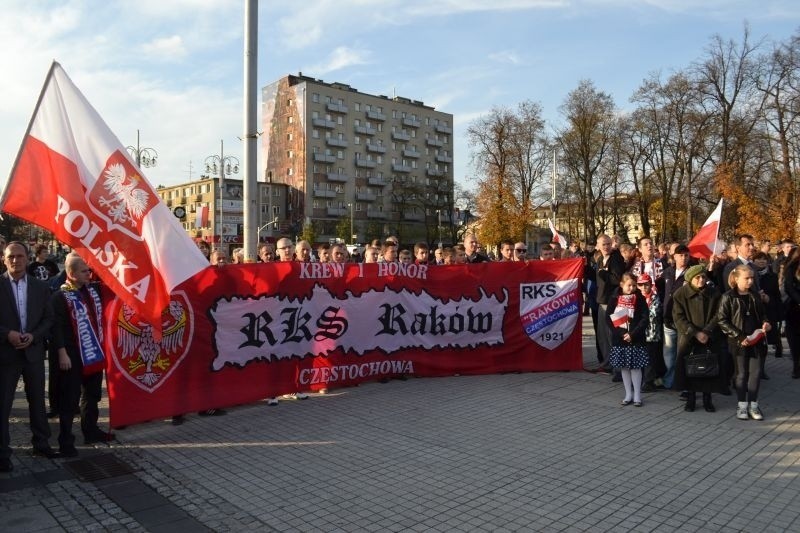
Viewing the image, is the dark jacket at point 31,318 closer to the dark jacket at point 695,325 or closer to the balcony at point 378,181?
the dark jacket at point 695,325

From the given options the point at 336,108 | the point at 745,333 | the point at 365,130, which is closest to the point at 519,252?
the point at 745,333

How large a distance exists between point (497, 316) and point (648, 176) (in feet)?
153

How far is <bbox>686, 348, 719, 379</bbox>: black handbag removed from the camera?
7.34 metres

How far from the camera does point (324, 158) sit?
309 feet

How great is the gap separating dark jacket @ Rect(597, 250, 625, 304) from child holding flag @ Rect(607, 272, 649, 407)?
1401mm

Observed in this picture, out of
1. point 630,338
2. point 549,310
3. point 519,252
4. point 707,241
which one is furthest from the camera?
point 707,241

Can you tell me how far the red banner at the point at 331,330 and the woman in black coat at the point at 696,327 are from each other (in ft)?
8.12

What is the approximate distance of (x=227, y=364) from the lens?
7.54m

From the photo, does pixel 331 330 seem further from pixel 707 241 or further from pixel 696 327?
pixel 707 241

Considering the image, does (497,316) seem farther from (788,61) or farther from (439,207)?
(439,207)

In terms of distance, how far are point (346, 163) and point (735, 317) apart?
3666 inches

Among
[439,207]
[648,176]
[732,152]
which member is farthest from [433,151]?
[732,152]

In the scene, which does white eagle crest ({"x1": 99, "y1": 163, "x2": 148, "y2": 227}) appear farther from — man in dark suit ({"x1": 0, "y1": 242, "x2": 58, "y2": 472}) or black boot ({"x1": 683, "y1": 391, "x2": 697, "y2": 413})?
black boot ({"x1": 683, "y1": 391, "x2": 697, "y2": 413})

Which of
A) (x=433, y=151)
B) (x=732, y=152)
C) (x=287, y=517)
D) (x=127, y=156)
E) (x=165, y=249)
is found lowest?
(x=287, y=517)
